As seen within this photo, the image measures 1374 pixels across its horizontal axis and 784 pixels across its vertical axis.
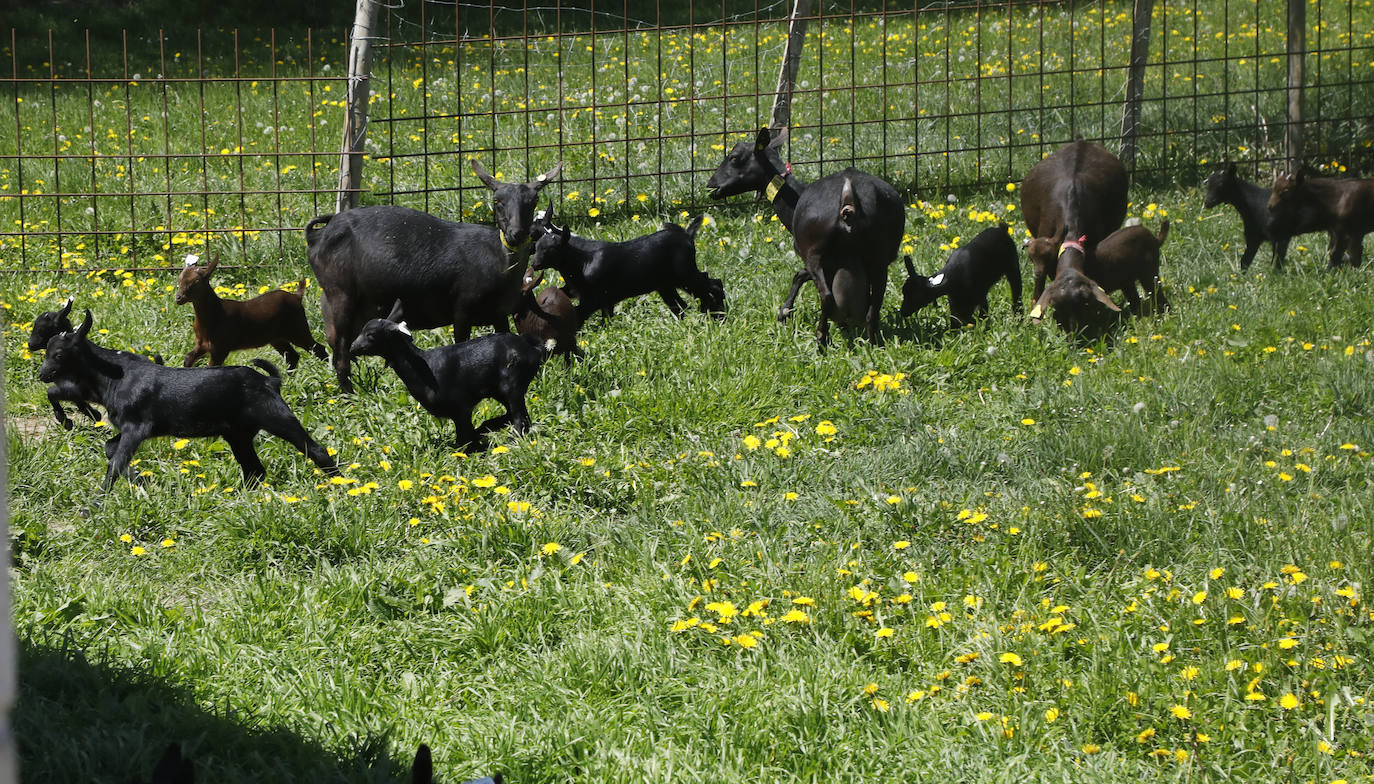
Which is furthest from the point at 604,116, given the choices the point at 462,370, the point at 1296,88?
the point at 462,370

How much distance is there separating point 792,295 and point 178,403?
12.8 ft

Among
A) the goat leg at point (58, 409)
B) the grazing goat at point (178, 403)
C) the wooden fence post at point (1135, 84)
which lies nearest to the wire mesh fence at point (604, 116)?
the wooden fence post at point (1135, 84)

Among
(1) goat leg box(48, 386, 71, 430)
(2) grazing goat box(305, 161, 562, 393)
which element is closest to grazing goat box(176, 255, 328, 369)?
(2) grazing goat box(305, 161, 562, 393)

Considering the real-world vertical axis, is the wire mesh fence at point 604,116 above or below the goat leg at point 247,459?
above

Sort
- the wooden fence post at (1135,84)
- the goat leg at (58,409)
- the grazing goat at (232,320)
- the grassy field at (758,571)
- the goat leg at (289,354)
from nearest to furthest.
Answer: the grassy field at (758,571)
the goat leg at (58,409)
the grazing goat at (232,320)
the goat leg at (289,354)
the wooden fence post at (1135,84)

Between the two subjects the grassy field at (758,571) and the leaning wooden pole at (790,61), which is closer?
the grassy field at (758,571)

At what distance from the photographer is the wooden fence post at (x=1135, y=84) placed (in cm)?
1226

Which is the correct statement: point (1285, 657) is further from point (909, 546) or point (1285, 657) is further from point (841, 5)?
point (841, 5)

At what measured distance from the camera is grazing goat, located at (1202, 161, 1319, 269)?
9.83 m

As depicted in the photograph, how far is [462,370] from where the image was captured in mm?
6949

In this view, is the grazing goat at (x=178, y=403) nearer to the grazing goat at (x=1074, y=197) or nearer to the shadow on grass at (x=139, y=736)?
the shadow on grass at (x=139, y=736)

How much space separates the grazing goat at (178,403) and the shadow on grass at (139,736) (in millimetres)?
2021

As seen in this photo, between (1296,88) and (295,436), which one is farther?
(1296,88)

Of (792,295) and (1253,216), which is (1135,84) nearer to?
(1253,216)
